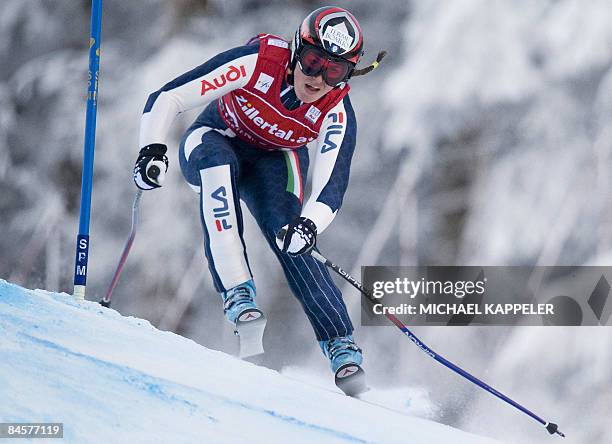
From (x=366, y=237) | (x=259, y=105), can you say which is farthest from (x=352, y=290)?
(x=259, y=105)

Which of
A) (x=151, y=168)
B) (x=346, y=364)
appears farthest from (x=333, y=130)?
(x=346, y=364)

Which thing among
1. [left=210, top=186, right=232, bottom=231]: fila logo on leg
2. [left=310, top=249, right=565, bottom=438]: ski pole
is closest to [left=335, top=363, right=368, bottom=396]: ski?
[left=310, top=249, right=565, bottom=438]: ski pole

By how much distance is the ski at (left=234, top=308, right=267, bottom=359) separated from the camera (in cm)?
207

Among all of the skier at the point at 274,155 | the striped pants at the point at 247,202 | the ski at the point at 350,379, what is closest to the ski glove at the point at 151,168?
the skier at the point at 274,155

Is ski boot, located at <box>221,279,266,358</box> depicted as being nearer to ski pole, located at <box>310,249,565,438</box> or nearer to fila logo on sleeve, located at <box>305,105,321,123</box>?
ski pole, located at <box>310,249,565,438</box>

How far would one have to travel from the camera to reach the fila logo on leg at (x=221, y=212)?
2.10 meters

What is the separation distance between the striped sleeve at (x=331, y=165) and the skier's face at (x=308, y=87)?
8 cm

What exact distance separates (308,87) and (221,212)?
1.35ft

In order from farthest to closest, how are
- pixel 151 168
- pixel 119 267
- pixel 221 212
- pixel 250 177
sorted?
pixel 119 267
pixel 250 177
pixel 221 212
pixel 151 168

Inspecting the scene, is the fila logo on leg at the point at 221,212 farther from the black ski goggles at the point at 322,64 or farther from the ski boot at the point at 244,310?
the black ski goggles at the point at 322,64

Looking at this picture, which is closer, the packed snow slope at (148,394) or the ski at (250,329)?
the packed snow slope at (148,394)

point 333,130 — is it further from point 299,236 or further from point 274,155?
point 299,236

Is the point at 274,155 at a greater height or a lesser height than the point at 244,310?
greater

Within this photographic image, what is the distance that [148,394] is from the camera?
1888mm
